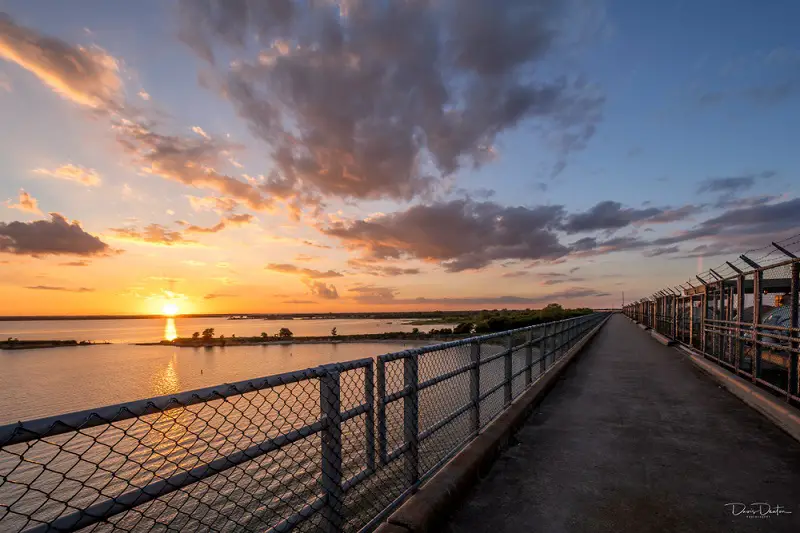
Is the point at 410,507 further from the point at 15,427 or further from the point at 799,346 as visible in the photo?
the point at 799,346

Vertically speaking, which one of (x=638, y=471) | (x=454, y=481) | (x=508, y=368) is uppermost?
(x=508, y=368)

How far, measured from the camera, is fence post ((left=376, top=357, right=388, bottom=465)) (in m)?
3.87

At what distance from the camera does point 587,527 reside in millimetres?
3865

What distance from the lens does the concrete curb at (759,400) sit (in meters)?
6.44

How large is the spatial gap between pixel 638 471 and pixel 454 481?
2362 millimetres

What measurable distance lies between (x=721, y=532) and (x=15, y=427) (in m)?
5.07

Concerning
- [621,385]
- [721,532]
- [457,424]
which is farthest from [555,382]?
[721,532]

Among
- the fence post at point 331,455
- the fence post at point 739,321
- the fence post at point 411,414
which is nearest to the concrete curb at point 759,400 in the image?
the fence post at point 739,321

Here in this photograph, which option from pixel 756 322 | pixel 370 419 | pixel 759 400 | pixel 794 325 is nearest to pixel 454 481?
pixel 370 419

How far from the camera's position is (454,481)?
441 centimetres

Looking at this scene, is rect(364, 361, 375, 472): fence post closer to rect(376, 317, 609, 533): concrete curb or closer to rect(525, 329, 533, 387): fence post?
rect(376, 317, 609, 533): concrete curb

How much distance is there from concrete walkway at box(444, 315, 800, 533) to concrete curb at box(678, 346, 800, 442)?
17 cm

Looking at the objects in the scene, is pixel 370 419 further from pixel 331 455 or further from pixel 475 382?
pixel 475 382
